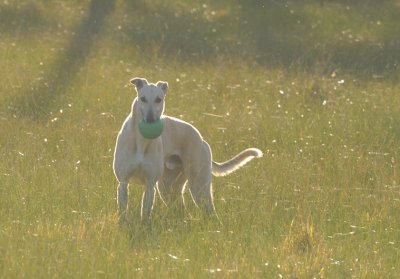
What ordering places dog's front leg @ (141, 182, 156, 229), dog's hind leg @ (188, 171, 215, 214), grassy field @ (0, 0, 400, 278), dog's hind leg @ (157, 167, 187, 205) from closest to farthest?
grassy field @ (0, 0, 400, 278), dog's front leg @ (141, 182, 156, 229), dog's hind leg @ (188, 171, 215, 214), dog's hind leg @ (157, 167, 187, 205)

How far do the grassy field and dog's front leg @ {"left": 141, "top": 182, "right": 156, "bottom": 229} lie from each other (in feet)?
0.39

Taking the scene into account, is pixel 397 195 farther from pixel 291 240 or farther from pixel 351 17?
pixel 351 17

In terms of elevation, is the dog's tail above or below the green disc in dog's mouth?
below

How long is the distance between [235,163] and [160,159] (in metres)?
0.89

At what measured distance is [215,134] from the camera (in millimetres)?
12055

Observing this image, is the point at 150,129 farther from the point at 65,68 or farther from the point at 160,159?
the point at 65,68

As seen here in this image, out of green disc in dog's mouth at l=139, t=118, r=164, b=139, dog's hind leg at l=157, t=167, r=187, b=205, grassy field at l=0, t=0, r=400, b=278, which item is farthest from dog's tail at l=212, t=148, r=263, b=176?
green disc in dog's mouth at l=139, t=118, r=164, b=139

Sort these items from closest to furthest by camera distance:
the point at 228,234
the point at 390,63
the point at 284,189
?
the point at 228,234 → the point at 284,189 → the point at 390,63

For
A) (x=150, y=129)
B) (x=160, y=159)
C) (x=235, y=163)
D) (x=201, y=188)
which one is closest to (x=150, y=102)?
(x=150, y=129)

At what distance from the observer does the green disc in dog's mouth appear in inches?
345

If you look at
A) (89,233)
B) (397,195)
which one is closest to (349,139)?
(397,195)

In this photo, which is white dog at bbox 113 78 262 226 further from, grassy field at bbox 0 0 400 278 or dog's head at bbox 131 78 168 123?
grassy field at bbox 0 0 400 278

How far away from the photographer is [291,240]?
8.04 meters

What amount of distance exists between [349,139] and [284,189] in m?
2.68
